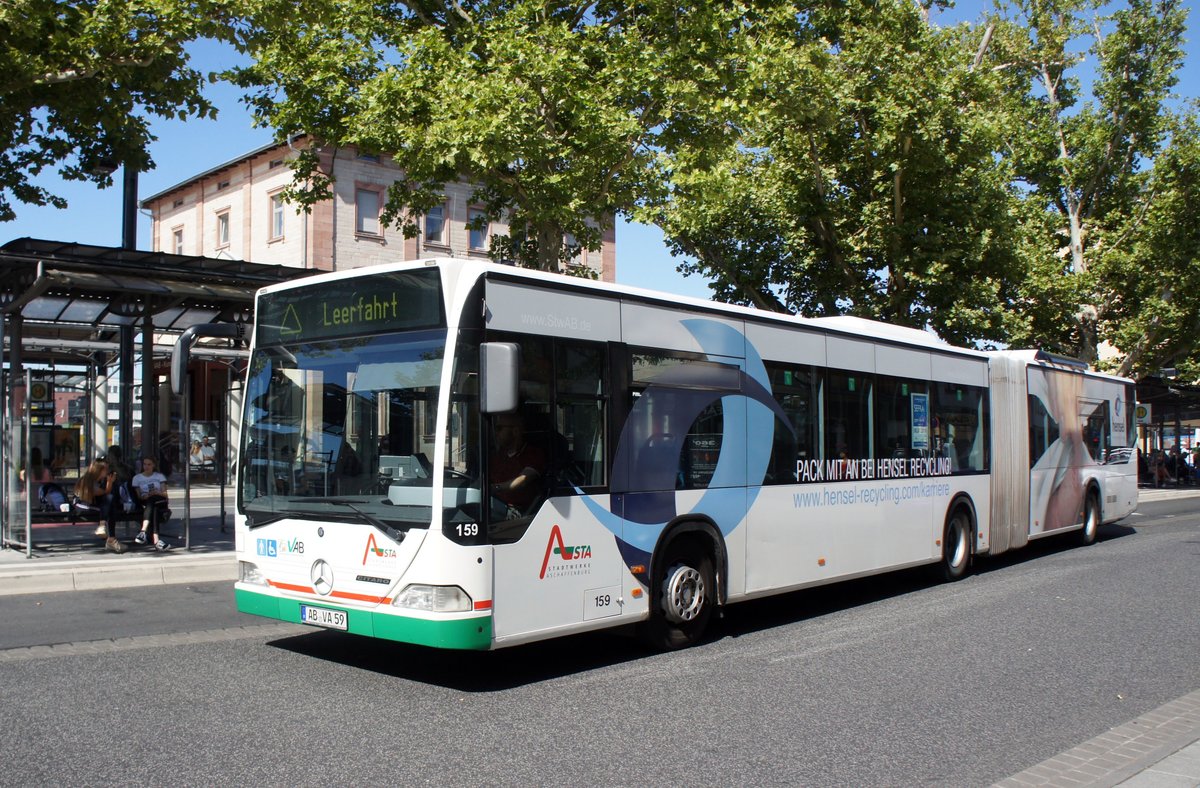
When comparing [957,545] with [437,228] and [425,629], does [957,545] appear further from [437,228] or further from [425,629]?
[437,228]

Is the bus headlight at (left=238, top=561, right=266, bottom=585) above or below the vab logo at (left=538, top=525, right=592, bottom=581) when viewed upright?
below

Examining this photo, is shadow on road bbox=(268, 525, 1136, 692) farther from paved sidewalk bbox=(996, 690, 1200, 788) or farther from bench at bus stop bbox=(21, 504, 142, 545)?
bench at bus stop bbox=(21, 504, 142, 545)

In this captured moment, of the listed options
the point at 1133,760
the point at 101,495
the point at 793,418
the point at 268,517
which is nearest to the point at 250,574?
the point at 268,517

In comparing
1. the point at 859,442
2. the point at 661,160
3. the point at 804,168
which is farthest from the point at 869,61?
the point at 859,442

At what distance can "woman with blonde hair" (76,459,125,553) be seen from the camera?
1473cm

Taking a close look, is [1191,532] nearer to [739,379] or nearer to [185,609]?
[739,379]

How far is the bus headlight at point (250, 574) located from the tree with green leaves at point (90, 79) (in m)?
7.43

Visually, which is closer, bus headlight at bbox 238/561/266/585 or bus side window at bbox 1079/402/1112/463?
bus headlight at bbox 238/561/266/585

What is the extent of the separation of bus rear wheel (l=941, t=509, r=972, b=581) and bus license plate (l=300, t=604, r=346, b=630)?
8434 millimetres

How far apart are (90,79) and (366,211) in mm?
26532

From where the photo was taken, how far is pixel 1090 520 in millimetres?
18250

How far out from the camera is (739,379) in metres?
9.67

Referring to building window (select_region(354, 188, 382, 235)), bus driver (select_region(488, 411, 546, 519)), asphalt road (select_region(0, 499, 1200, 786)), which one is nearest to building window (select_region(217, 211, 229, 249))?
building window (select_region(354, 188, 382, 235))

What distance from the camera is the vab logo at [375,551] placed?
7.14 metres
